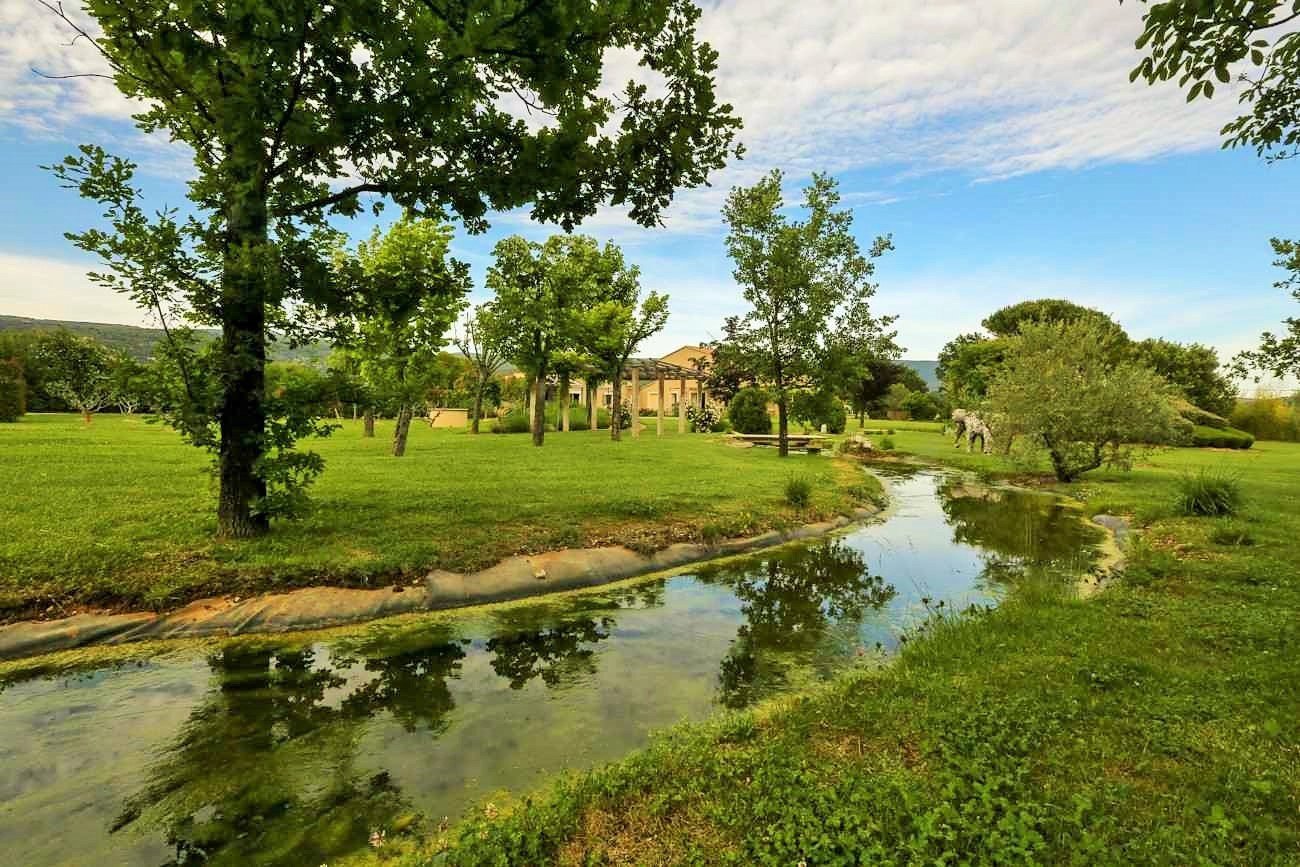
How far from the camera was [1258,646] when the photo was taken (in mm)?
4879

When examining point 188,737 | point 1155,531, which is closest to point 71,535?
point 188,737

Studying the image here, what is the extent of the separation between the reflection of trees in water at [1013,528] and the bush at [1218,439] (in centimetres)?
2308

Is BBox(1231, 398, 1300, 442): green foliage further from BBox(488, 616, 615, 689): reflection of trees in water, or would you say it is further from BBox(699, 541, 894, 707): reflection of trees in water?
BBox(488, 616, 615, 689): reflection of trees in water

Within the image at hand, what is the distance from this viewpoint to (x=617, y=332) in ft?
97.6

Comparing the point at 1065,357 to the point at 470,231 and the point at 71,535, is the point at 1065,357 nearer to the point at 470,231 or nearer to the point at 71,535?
the point at 470,231

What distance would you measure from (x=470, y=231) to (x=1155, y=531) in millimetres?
12253

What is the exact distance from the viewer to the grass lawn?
6012 mm

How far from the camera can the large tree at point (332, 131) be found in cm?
498

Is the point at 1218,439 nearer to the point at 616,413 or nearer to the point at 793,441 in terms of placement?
the point at 793,441

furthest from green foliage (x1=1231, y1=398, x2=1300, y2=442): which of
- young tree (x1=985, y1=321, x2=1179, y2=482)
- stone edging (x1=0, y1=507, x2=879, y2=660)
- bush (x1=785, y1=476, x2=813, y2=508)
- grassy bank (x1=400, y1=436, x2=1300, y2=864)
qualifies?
stone edging (x1=0, y1=507, x2=879, y2=660)

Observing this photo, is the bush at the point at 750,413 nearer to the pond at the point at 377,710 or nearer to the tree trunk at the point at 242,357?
the pond at the point at 377,710

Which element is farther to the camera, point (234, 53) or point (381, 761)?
point (234, 53)

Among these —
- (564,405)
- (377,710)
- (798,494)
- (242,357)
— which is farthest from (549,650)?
(564,405)

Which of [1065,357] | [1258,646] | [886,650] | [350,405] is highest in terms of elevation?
[1065,357]
